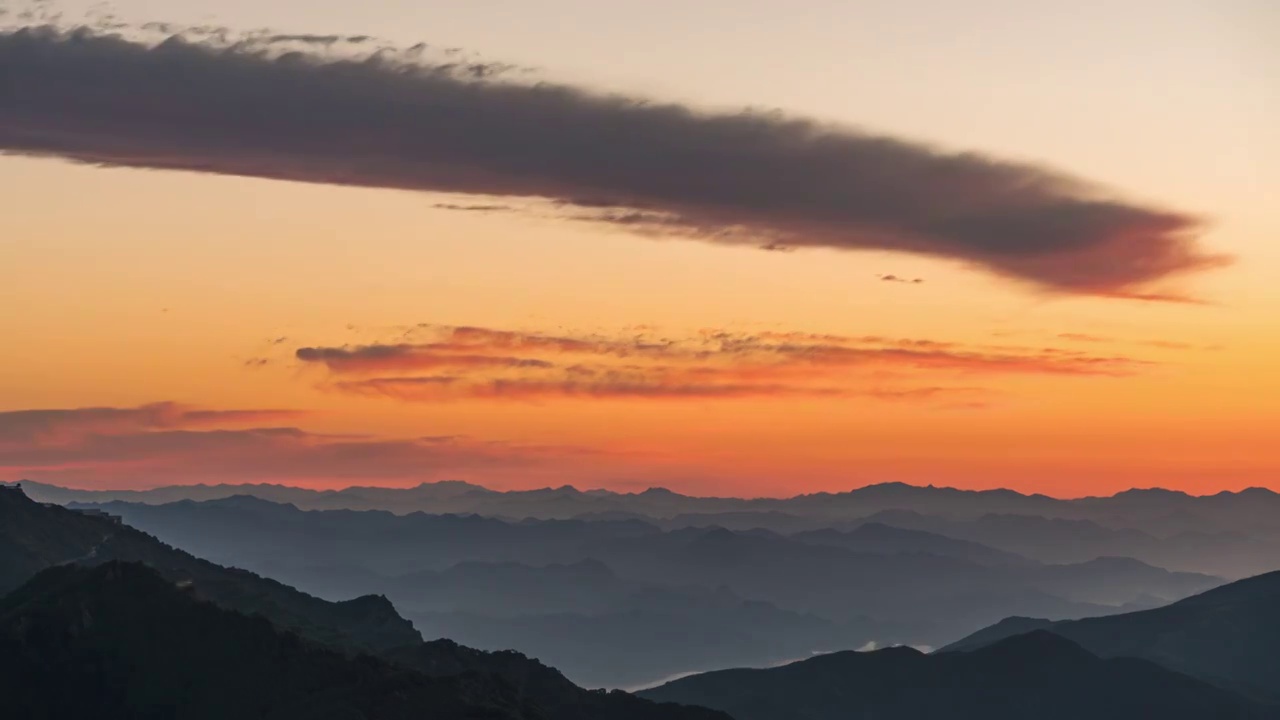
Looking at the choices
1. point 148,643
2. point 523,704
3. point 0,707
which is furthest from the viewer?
point 523,704

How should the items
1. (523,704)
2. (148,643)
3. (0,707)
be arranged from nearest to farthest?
(0,707)
(148,643)
(523,704)

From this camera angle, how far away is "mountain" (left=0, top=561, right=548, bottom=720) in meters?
169

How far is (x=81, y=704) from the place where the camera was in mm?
168875

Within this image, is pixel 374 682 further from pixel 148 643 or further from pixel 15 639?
pixel 15 639

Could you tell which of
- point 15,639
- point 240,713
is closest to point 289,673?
point 240,713

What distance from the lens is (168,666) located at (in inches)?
6914

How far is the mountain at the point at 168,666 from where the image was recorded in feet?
555

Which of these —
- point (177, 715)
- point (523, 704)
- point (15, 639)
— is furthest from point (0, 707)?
point (523, 704)

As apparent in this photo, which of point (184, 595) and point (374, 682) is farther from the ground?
point (184, 595)

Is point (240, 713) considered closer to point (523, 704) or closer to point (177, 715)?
point (177, 715)

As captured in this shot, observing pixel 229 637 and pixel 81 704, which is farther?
pixel 229 637

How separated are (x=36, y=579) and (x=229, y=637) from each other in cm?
2691

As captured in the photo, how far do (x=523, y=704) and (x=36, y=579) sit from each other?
64313mm

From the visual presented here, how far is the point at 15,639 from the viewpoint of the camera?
169m
